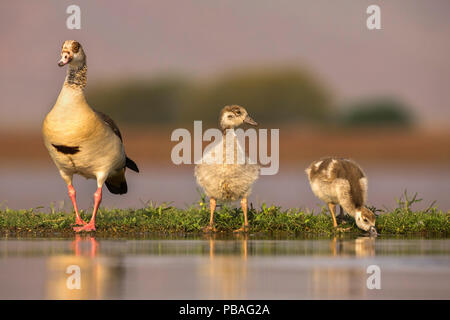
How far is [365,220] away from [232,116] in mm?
2727

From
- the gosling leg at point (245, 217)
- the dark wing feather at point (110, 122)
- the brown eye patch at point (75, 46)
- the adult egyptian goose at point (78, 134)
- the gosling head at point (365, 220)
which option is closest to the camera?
the gosling leg at point (245, 217)

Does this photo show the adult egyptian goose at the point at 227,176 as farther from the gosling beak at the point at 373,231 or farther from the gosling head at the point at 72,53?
the gosling head at the point at 72,53

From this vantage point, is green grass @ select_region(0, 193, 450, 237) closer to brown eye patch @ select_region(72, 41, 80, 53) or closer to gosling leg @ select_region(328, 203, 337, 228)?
gosling leg @ select_region(328, 203, 337, 228)

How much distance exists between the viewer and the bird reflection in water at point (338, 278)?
6.73m

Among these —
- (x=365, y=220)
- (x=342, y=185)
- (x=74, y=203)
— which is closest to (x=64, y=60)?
(x=74, y=203)

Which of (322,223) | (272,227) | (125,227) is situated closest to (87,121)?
(125,227)

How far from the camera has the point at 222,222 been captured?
11.9 m

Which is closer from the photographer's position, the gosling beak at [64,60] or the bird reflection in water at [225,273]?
the bird reflection in water at [225,273]

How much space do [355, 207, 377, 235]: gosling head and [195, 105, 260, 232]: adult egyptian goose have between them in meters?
1.82

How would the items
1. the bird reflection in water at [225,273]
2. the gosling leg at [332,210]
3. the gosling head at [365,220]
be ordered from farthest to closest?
the gosling leg at [332,210] < the gosling head at [365,220] < the bird reflection in water at [225,273]

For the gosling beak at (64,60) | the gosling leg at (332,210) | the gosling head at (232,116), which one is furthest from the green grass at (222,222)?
the gosling beak at (64,60)

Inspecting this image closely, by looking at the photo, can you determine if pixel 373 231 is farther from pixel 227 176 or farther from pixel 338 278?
pixel 338 278

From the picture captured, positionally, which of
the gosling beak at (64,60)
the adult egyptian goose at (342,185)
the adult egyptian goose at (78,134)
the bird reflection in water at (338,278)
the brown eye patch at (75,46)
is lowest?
the bird reflection in water at (338,278)

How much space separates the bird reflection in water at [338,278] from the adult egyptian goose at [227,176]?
7.55ft
